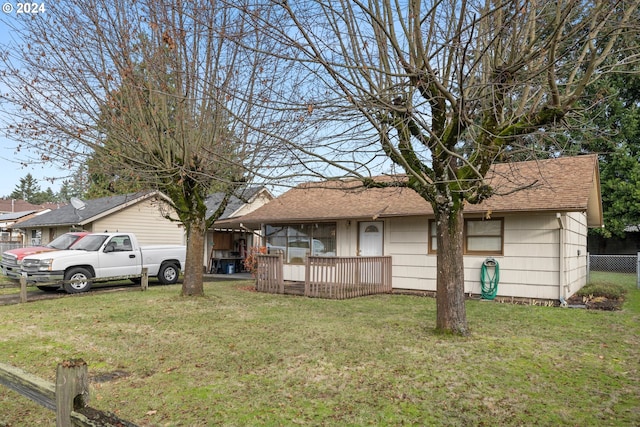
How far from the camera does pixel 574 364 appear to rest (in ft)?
18.1

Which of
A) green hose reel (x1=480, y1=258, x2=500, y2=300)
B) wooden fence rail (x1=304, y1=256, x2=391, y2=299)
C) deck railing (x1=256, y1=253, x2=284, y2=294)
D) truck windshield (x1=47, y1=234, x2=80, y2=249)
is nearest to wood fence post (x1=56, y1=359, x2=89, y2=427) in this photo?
wooden fence rail (x1=304, y1=256, x2=391, y2=299)

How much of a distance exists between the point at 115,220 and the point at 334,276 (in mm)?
14651

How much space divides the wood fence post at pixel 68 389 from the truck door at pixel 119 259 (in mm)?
11886

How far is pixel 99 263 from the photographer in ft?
43.2

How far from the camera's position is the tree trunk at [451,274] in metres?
6.82

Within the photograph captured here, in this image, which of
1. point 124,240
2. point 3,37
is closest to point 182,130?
point 3,37

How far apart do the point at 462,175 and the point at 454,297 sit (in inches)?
75.8

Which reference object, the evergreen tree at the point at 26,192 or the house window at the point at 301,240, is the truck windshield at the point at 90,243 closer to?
the house window at the point at 301,240

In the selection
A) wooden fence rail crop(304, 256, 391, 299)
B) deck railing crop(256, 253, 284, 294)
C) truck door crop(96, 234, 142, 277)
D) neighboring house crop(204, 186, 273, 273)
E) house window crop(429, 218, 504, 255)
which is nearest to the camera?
house window crop(429, 218, 504, 255)

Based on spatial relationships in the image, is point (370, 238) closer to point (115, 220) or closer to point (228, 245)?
point (228, 245)

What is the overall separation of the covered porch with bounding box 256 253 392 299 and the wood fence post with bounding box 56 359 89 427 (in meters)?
9.31

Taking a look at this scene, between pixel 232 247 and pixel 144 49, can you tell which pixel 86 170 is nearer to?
pixel 144 49

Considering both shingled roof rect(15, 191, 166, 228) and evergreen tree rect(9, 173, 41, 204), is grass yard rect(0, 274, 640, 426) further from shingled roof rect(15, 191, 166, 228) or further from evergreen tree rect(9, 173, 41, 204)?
evergreen tree rect(9, 173, 41, 204)

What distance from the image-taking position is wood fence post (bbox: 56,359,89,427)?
2.46 meters
